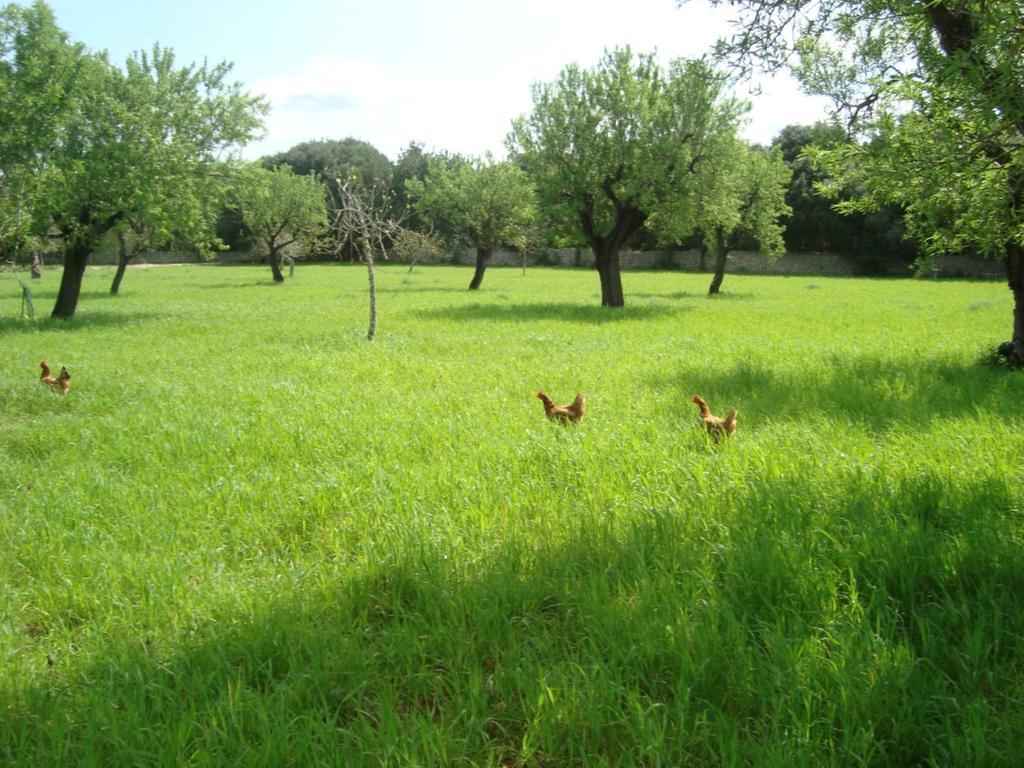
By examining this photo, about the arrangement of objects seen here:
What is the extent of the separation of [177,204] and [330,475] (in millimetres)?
17806

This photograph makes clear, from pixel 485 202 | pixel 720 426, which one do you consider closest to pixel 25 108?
pixel 720 426

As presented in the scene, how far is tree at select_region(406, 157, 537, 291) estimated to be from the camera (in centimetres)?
3406

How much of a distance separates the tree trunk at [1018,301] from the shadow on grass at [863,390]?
41cm

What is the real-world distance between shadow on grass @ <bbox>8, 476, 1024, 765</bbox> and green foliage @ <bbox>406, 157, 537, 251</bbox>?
31.0 m

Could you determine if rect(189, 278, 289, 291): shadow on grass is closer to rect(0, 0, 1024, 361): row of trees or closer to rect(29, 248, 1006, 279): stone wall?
rect(0, 0, 1024, 361): row of trees

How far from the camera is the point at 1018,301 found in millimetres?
10500

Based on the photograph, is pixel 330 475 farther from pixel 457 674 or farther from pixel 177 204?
Result: pixel 177 204

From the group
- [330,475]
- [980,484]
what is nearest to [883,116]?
[980,484]

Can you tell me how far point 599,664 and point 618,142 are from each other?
2123 cm

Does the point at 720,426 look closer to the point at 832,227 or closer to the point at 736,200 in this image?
the point at 736,200

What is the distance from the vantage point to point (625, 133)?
71.9 ft

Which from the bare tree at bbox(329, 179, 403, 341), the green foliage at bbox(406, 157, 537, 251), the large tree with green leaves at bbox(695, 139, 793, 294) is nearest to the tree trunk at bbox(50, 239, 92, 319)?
the bare tree at bbox(329, 179, 403, 341)

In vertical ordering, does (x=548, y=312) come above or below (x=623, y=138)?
below

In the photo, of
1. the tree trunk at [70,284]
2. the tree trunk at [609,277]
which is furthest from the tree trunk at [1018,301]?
the tree trunk at [70,284]
